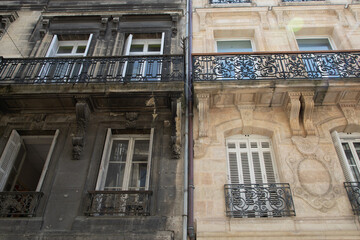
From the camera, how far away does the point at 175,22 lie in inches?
344

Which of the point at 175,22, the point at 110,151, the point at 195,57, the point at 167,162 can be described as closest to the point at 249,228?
the point at 167,162

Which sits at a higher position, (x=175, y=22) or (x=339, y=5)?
(x=339, y=5)

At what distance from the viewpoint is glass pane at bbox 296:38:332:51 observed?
8562mm

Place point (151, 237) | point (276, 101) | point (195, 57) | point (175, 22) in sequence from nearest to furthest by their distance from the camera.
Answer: point (151, 237) < point (276, 101) < point (195, 57) < point (175, 22)

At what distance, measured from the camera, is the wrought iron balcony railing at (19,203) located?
536 centimetres

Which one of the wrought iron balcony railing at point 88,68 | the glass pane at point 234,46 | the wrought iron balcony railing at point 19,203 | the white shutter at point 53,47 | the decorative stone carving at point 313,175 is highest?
the glass pane at point 234,46

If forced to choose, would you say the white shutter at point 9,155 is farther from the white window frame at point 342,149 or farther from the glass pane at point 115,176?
the white window frame at point 342,149

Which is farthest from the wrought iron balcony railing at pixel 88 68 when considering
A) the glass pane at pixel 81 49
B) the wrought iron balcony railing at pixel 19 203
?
the wrought iron balcony railing at pixel 19 203

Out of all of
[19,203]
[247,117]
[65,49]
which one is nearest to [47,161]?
[19,203]

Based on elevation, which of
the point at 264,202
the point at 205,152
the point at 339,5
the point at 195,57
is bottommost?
the point at 264,202

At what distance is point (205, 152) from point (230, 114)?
1119mm

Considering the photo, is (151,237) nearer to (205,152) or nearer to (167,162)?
(167,162)

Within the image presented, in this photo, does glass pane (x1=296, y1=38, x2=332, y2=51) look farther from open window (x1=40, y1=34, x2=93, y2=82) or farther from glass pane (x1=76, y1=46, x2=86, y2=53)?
glass pane (x1=76, y1=46, x2=86, y2=53)

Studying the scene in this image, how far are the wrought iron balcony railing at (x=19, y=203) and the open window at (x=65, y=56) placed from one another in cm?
242
